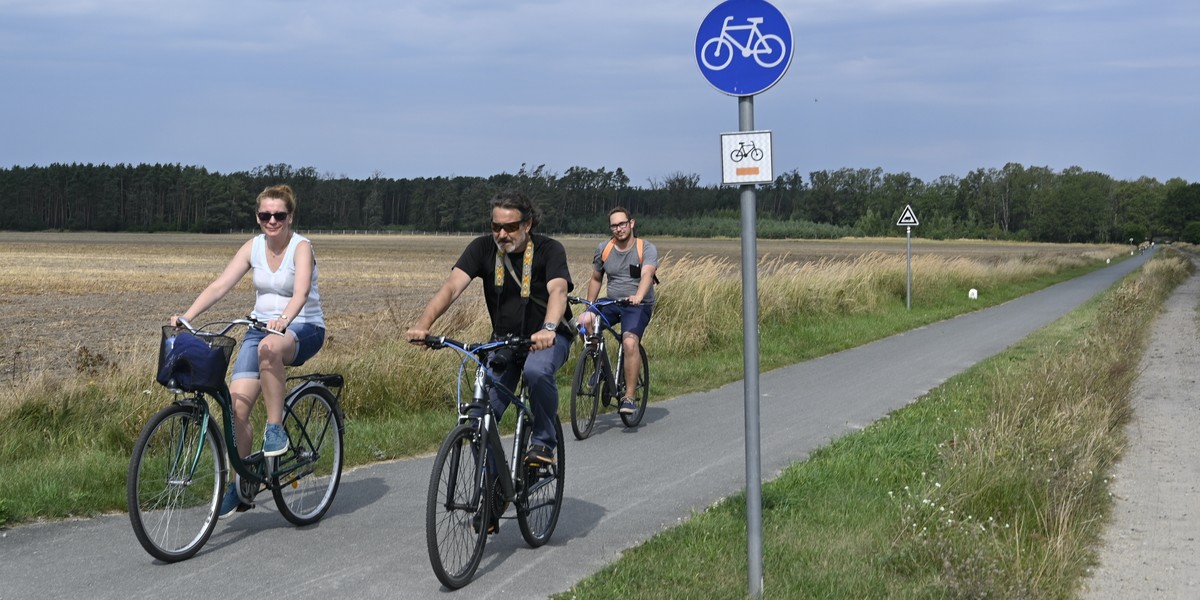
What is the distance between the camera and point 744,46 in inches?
182

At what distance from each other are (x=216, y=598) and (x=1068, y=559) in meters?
3.91

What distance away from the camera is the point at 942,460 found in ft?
24.7

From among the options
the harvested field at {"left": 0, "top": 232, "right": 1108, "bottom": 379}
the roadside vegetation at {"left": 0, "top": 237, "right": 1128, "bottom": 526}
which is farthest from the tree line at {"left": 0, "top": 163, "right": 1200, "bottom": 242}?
the roadside vegetation at {"left": 0, "top": 237, "right": 1128, "bottom": 526}

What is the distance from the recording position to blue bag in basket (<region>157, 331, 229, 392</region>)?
5.31 metres

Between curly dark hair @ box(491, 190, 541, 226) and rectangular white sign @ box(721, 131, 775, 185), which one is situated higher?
rectangular white sign @ box(721, 131, 775, 185)

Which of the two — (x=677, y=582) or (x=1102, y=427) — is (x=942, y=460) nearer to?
(x=1102, y=427)

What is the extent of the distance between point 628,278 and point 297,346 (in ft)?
15.1

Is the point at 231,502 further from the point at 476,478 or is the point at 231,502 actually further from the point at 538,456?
the point at 538,456

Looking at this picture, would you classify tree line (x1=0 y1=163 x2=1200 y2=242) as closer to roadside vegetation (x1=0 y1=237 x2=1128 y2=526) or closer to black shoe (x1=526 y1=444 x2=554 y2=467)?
roadside vegetation (x1=0 y1=237 x2=1128 y2=526)

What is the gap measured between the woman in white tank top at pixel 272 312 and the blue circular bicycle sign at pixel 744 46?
2526mm

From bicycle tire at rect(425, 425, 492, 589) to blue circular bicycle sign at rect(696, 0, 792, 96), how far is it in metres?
1.92

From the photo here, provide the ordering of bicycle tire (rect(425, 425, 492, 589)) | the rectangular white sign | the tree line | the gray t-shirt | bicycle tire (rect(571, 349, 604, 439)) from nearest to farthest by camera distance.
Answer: the rectangular white sign
bicycle tire (rect(425, 425, 492, 589))
bicycle tire (rect(571, 349, 604, 439))
the gray t-shirt
the tree line

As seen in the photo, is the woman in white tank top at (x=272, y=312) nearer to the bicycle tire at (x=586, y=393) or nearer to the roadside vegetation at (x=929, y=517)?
the roadside vegetation at (x=929, y=517)

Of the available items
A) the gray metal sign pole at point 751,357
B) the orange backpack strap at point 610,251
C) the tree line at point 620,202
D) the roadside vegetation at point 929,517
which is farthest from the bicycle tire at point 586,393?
the tree line at point 620,202
